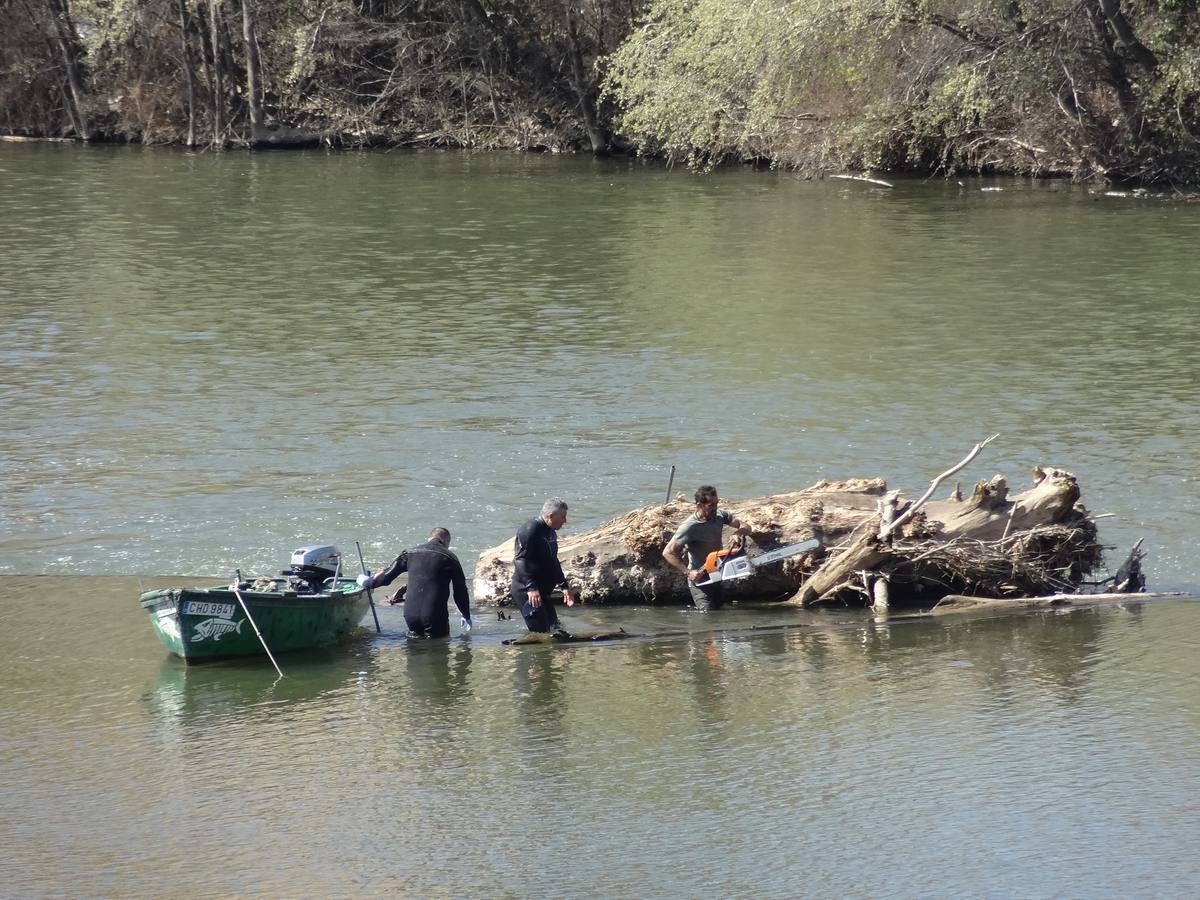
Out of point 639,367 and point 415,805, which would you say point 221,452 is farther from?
point 415,805

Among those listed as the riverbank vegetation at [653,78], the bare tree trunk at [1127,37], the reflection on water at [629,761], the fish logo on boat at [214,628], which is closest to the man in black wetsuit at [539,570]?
the reflection on water at [629,761]

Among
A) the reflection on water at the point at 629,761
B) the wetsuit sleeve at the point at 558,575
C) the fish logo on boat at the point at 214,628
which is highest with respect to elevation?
the wetsuit sleeve at the point at 558,575

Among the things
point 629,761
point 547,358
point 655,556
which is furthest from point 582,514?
point 547,358

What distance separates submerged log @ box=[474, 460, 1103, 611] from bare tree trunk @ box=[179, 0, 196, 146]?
42833 millimetres

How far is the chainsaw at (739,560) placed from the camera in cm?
1368

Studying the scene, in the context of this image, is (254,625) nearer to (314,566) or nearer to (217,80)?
(314,566)

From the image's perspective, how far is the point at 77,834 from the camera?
9.46m

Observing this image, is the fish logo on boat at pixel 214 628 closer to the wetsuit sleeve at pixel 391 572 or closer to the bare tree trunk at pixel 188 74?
the wetsuit sleeve at pixel 391 572

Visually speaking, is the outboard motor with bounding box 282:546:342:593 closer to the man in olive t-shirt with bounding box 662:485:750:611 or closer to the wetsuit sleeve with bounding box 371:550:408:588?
the wetsuit sleeve with bounding box 371:550:408:588

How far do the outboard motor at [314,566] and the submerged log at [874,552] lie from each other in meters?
1.52

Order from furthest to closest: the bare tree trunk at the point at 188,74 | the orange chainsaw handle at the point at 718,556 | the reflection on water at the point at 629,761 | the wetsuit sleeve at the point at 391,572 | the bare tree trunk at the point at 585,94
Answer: the bare tree trunk at the point at 188,74, the bare tree trunk at the point at 585,94, the orange chainsaw handle at the point at 718,556, the wetsuit sleeve at the point at 391,572, the reflection on water at the point at 629,761

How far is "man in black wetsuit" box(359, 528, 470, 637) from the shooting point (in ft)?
43.4

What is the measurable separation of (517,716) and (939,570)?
4495 mm

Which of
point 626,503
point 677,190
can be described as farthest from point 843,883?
point 677,190
